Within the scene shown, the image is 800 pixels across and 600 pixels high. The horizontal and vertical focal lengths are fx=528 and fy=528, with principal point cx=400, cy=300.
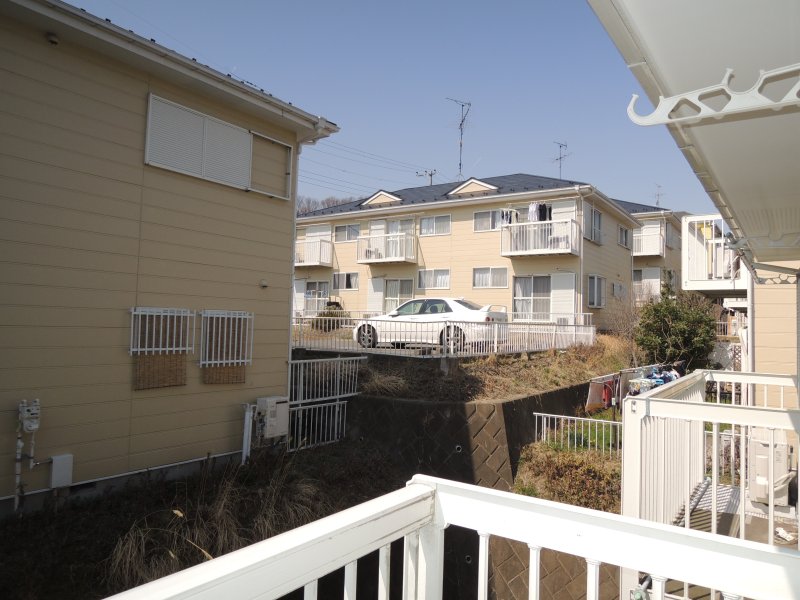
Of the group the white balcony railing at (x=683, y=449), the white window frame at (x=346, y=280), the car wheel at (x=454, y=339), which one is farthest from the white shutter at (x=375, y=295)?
the white balcony railing at (x=683, y=449)

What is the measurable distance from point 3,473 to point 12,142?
11.1 feet

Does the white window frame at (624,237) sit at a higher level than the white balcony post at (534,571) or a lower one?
higher

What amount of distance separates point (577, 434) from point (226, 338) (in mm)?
6081

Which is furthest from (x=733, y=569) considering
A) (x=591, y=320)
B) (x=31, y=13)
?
Answer: (x=591, y=320)

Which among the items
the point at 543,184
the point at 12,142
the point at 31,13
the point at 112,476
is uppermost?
the point at 543,184

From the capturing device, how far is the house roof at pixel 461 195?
19.7 m

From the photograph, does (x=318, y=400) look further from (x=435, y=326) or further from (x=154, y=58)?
(x=154, y=58)

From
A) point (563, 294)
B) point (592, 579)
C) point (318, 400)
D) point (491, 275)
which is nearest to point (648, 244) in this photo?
point (563, 294)

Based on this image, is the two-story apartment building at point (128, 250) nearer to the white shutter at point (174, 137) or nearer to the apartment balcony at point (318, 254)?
the white shutter at point (174, 137)

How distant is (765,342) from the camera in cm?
751

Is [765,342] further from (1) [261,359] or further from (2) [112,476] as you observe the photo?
(2) [112,476]

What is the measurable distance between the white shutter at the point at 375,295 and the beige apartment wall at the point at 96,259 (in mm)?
15039

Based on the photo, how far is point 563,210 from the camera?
18.9 m

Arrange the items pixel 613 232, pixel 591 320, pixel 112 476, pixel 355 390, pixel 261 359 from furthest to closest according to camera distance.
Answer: pixel 613 232
pixel 591 320
pixel 355 390
pixel 261 359
pixel 112 476
